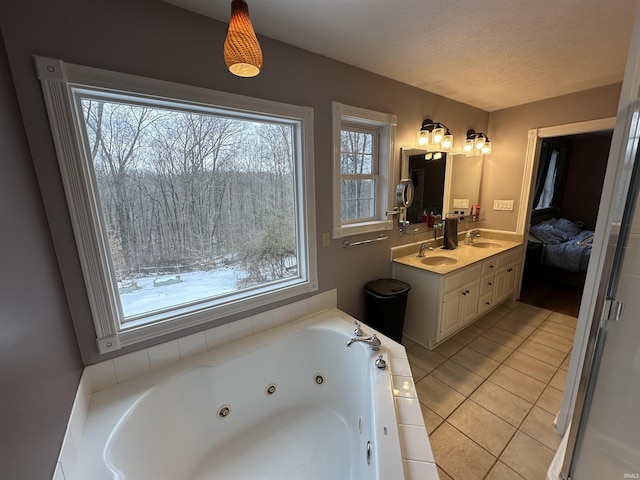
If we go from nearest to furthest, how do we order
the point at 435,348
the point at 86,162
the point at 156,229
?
1. the point at 86,162
2. the point at 156,229
3. the point at 435,348

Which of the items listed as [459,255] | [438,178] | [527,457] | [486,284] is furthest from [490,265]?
[527,457]

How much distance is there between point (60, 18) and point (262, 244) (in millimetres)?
1388

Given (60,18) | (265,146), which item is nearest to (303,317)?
(265,146)

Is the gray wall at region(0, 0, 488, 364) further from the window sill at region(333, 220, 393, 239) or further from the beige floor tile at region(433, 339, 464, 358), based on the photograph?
the beige floor tile at region(433, 339, 464, 358)

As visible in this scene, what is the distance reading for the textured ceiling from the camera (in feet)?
4.28

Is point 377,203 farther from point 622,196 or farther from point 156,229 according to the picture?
point 156,229

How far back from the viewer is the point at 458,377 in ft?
6.61

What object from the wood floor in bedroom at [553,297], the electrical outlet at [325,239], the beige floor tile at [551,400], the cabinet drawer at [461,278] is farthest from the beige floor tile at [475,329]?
the electrical outlet at [325,239]

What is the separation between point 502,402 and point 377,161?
2113mm

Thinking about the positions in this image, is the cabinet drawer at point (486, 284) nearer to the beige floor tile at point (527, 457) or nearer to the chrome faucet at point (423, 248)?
the chrome faucet at point (423, 248)

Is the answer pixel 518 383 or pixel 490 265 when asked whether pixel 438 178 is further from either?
pixel 518 383

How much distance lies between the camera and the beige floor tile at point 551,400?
1.73 m

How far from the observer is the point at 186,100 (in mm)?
1323

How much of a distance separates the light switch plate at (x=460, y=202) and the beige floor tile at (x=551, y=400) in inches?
75.9
